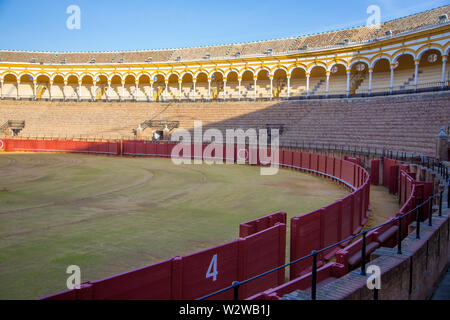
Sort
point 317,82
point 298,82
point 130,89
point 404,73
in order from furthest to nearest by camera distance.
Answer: point 130,89 → point 298,82 → point 317,82 → point 404,73

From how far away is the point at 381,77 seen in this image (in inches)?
1603

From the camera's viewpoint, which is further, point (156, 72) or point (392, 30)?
point (156, 72)

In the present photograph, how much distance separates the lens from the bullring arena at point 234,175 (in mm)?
5699

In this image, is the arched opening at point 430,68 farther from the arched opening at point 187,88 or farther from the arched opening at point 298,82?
the arched opening at point 187,88

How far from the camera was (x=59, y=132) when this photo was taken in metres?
40.9

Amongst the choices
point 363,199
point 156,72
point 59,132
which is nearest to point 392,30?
point 156,72

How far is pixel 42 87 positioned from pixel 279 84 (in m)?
34.5

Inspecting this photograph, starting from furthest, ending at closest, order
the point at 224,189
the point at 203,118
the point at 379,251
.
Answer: the point at 203,118 < the point at 224,189 < the point at 379,251

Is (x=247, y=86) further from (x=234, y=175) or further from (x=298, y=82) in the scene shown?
(x=234, y=175)

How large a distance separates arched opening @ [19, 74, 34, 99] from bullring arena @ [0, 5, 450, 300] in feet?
0.91

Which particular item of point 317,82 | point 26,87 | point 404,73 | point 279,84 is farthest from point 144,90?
point 404,73

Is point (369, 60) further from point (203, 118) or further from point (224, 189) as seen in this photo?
point (224, 189)

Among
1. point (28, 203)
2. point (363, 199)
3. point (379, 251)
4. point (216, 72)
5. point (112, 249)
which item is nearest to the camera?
point (379, 251)

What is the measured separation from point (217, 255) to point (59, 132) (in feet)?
131
